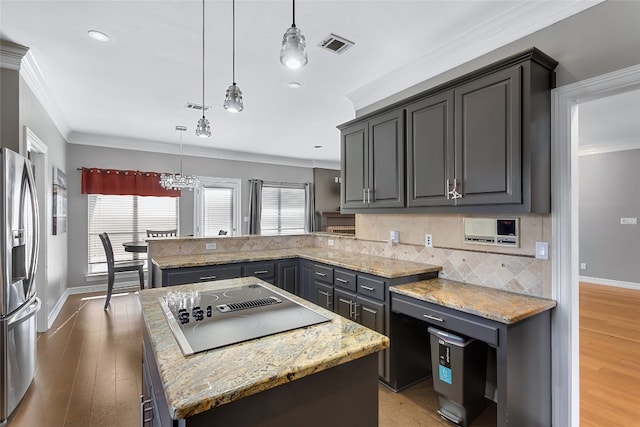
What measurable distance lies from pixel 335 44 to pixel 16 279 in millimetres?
2970

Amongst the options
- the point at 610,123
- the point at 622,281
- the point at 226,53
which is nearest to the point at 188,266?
the point at 226,53

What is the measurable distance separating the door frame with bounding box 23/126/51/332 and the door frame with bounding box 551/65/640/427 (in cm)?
472

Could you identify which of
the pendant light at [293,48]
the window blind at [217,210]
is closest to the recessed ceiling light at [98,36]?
the pendant light at [293,48]

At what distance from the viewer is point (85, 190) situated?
17.8 ft

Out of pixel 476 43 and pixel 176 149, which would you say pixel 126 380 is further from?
pixel 176 149

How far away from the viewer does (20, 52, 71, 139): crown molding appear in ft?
9.30

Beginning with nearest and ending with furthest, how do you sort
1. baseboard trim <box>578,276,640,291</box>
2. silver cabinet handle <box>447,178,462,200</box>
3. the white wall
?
silver cabinet handle <box>447,178,462,200</box> < the white wall < baseboard trim <box>578,276,640,291</box>

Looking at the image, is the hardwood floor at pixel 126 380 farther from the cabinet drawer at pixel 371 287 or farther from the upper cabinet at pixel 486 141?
the upper cabinet at pixel 486 141

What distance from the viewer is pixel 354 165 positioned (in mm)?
3285

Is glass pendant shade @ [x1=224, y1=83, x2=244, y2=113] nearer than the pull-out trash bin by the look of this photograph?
Yes

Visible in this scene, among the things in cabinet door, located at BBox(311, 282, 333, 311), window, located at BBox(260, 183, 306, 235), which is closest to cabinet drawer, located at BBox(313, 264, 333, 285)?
cabinet door, located at BBox(311, 282, 333, 311)

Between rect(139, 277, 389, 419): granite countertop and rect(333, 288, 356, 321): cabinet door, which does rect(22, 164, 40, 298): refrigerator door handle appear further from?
rect(333, 288, 356, 321): cabinet door

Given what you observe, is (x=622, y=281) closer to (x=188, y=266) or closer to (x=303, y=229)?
(x=303, y=229)

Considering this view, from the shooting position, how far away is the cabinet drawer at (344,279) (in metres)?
2.84
